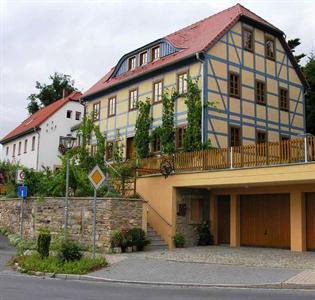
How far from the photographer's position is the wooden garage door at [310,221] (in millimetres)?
19938

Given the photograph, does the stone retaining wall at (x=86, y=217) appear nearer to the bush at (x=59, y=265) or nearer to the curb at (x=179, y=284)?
the bush at (x=59, y=265)

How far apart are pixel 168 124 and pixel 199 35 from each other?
18.4 feet

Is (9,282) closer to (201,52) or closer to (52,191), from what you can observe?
(52,191)

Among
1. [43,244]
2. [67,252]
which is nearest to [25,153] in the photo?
[43,244]

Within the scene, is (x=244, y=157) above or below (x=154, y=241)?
above

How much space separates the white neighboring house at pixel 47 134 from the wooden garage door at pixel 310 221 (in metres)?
27.7

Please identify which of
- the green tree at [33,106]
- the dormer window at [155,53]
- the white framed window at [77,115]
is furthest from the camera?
the green tree at [33,106]

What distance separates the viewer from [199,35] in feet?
93.8

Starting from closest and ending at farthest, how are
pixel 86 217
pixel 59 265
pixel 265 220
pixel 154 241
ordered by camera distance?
pixel 59 265
pixel 86 217
pixel 154 241
pixel 265 220

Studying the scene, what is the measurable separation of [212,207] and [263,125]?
22.8ft

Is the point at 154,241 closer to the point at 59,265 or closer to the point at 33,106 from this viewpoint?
the point at 59,265

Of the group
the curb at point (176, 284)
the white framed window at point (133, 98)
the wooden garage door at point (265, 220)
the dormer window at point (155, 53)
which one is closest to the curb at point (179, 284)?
the curb at point (176, 284)

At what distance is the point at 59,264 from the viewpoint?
1512 centimetres

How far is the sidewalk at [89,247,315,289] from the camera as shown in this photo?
41.7 ft
